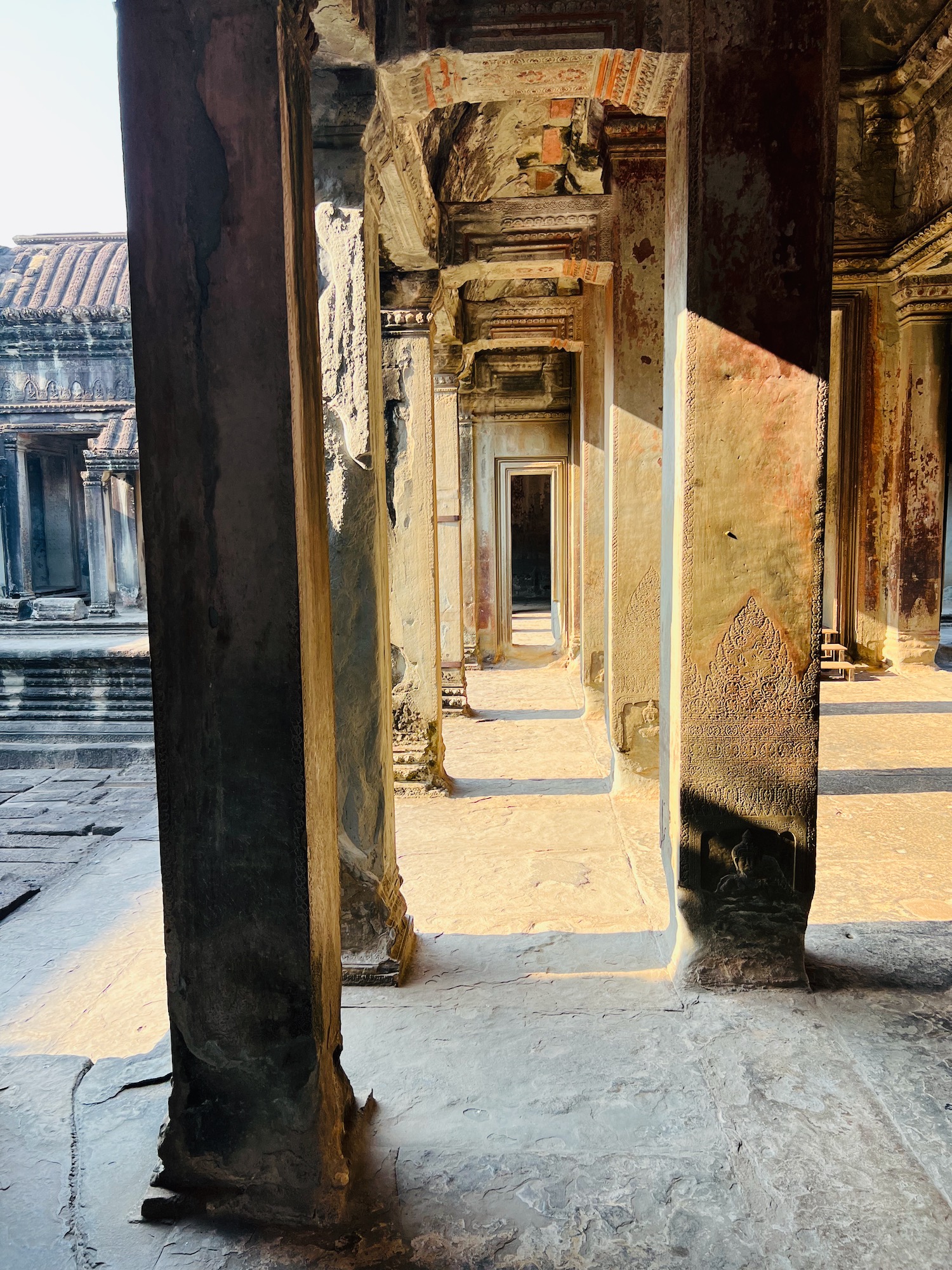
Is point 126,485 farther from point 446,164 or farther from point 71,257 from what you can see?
point 446,164

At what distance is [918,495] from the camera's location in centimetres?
1006

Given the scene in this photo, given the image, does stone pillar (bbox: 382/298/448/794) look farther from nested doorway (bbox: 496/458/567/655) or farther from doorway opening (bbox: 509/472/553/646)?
doorway opening (bbox: 509/472/553/646)

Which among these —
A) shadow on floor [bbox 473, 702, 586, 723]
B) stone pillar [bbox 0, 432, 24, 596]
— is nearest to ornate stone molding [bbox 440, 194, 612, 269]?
shadow on floor [bbox 473, 702, 586, 723]

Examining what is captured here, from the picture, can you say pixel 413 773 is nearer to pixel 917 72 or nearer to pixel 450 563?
pixel 450 563

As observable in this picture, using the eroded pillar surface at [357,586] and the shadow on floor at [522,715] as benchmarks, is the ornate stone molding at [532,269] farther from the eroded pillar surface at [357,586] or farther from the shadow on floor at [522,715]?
the shadow on floor at [522,715]

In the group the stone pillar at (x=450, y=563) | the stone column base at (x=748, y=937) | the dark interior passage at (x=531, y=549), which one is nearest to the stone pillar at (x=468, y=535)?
the stone pillar at (x=450, y=563)

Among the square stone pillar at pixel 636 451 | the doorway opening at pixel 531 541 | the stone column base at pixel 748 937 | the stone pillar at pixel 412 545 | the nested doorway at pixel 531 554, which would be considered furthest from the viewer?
the doorway opening at pixel 531 541

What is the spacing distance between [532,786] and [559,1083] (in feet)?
11.6

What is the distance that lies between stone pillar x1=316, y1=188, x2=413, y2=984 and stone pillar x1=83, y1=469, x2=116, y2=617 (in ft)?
55.9

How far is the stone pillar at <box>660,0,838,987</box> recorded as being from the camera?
9.22ft

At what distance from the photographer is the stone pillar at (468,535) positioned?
12508mm

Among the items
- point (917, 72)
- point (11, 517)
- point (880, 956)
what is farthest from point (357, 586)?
point (11, 517)

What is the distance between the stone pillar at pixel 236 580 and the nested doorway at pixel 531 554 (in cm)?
973

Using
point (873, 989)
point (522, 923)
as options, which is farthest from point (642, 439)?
point (873, 989)
